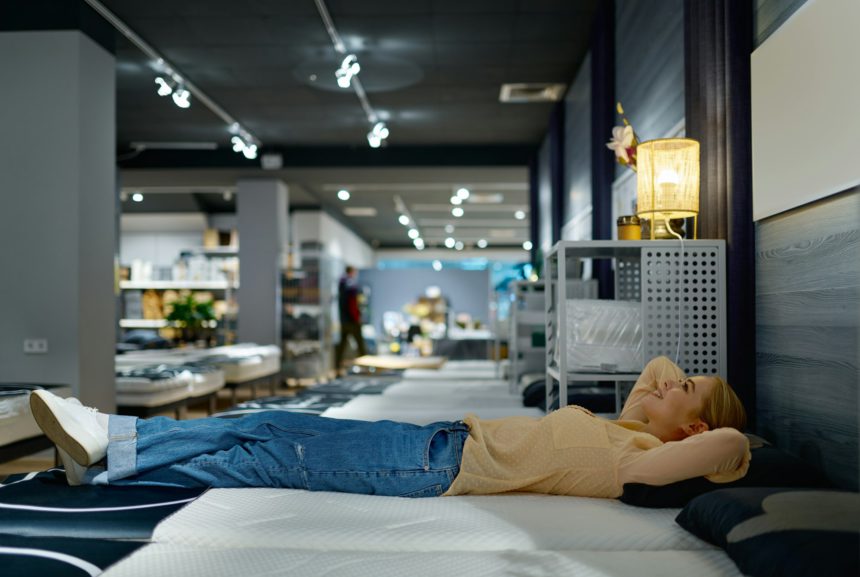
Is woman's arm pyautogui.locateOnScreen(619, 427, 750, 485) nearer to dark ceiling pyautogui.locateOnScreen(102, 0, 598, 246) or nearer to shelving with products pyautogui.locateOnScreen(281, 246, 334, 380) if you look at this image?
dark ceiling pyautogui.locateOnScreen(102, 0, 598, 246)

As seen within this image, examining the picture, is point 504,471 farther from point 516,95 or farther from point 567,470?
point 516,95

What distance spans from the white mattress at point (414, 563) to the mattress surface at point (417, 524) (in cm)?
4

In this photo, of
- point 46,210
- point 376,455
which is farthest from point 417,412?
point 46,210

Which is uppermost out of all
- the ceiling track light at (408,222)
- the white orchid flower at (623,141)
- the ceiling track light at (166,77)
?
the ceiling track light at (166,77)

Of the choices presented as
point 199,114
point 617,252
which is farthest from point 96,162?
point 617,252

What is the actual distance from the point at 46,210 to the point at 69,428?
112 inches

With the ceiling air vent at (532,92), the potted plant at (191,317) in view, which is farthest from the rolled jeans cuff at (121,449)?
the potted plant at (191,317)

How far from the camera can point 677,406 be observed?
2016mm

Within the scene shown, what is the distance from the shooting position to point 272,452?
1927mm

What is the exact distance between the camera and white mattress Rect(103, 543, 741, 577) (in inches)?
51.3

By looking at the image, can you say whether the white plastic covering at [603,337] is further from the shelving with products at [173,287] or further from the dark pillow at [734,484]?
the shelving with products at [173,287]

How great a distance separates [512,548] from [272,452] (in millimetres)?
772

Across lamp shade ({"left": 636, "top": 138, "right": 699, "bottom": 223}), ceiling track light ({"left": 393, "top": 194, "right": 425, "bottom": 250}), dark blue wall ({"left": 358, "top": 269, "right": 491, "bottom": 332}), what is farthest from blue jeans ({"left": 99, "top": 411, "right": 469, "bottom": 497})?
dark blue wall ({"left": 358, "top": 269, "right": 491, "bottom": 332})

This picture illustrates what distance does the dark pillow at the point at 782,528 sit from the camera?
1.16m
